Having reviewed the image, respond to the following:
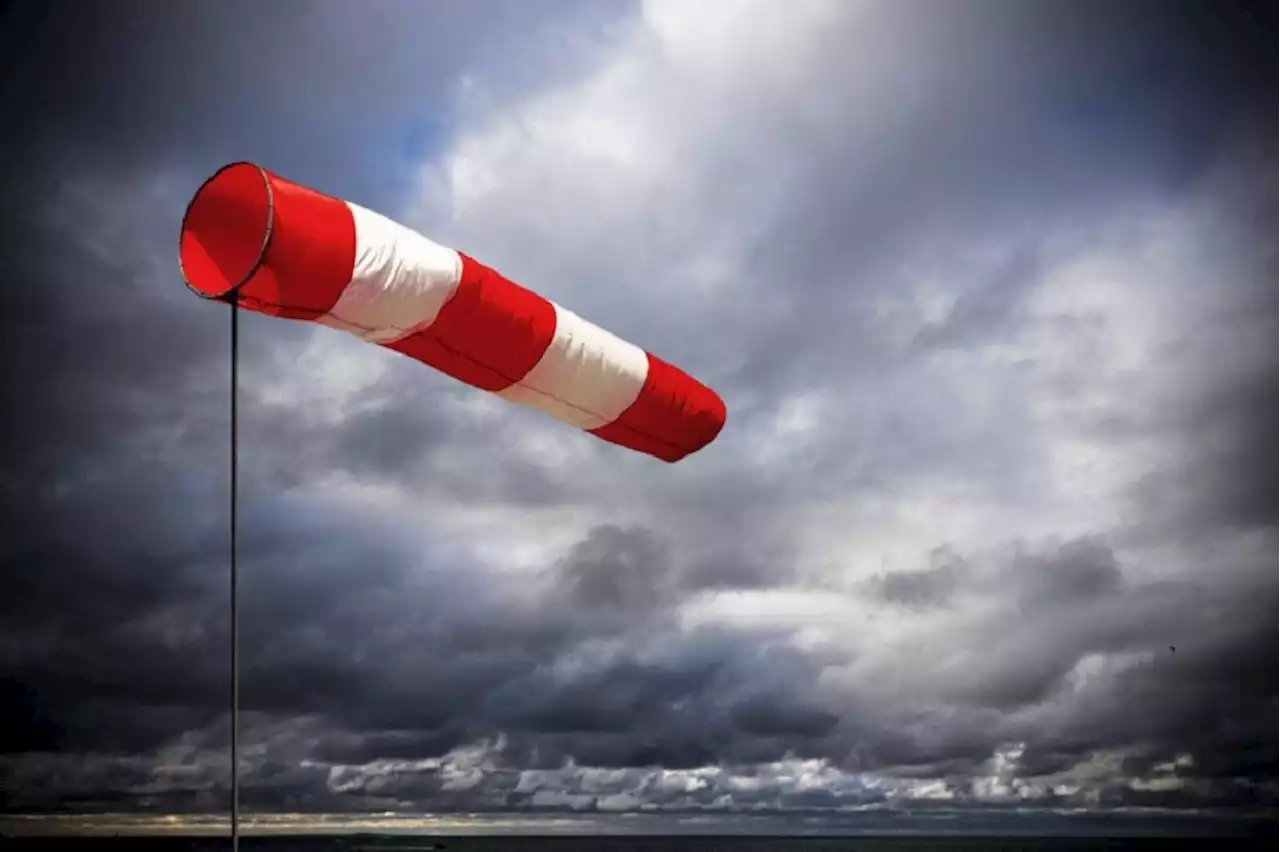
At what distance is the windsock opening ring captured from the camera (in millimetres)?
2689

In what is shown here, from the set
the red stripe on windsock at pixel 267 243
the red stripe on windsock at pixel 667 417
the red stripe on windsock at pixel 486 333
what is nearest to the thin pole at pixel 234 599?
the red stripe on windsock at pixel 267 243

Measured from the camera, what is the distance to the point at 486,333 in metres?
3.18

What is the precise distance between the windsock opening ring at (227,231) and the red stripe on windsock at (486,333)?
1.55 ft

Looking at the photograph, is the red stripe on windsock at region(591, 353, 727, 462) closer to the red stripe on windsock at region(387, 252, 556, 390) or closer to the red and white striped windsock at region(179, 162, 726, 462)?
the red and white striped windsock at region(179, 162, 726, 462)

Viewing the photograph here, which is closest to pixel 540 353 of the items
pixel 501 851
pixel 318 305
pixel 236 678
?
pixel 318 305

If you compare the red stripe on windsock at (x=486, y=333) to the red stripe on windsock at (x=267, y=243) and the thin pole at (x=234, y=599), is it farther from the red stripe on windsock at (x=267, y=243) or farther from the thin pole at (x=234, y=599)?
the thin pole at (x=234, y=599)

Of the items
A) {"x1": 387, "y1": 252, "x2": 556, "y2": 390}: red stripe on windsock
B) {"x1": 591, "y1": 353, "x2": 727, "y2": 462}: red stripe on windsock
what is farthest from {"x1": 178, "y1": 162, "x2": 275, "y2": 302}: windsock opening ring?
{"x1": 591, "y1": 353, "x2": 727, "y2": 462}: red stripe on windsock

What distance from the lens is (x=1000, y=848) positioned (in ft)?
274

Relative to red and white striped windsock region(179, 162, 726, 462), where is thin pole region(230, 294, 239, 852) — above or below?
below

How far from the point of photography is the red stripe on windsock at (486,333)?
310cm

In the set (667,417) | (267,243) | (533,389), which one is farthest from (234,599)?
(667,417)

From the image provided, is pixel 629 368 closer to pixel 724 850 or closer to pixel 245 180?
pixel 245 180

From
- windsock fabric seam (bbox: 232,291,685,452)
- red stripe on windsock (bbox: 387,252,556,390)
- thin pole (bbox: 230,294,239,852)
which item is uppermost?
red stripe on windsock (bbox: 387,252,556,390)

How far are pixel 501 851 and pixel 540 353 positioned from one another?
353ft
